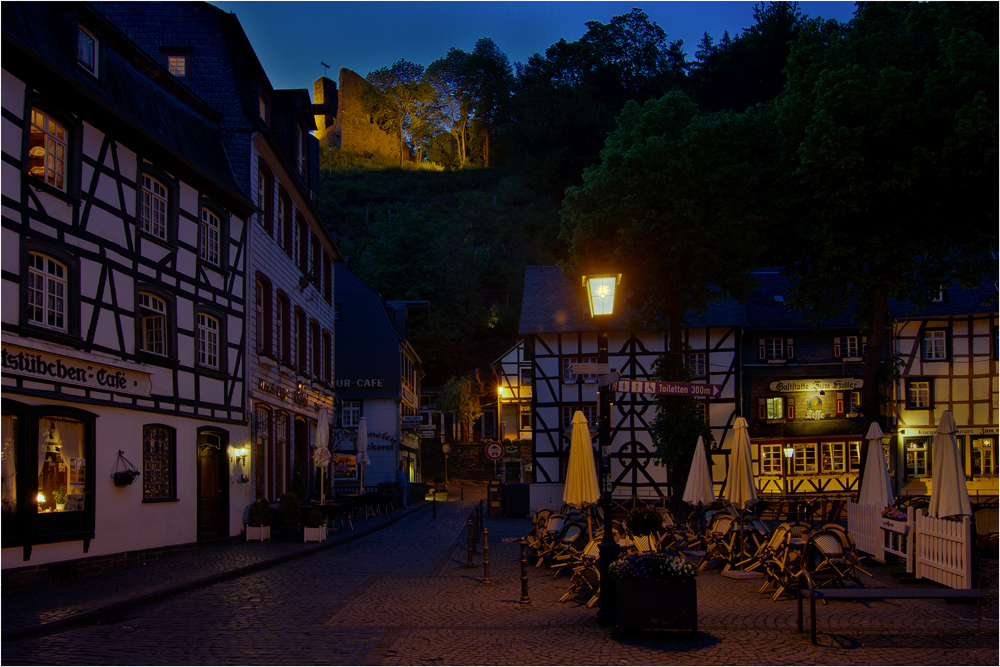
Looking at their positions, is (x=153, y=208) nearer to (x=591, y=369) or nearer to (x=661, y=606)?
(x=591, y=369)

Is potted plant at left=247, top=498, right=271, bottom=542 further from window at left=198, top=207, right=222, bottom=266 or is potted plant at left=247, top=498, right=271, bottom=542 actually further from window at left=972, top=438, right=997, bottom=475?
window at left=972, top=438, right=997, bottom=475

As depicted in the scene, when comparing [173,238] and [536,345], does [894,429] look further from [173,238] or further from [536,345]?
[173,238]

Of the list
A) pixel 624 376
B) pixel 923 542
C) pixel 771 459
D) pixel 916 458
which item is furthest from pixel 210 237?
pixel 916 458

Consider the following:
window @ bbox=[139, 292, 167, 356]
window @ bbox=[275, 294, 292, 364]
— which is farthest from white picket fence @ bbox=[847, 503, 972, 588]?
window @ bbox=[275, 294, 292, 364]

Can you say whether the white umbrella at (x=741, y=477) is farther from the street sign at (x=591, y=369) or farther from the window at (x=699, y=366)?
the window at (x=699, y=366)

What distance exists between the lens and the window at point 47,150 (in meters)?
14.2

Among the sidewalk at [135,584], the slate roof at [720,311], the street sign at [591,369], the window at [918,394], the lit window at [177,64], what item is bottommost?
the sidewalk at [135,584]

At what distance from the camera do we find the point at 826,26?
29.4m

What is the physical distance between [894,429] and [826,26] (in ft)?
50.5

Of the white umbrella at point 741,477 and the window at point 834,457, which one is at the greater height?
the white umbrella at point 741,477

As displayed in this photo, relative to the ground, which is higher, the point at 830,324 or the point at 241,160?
the point at 241,160

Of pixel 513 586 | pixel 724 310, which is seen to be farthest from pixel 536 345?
pixel 513 586

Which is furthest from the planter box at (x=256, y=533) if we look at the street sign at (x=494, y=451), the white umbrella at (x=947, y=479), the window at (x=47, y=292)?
the white umbrella at (x=947, y=479)

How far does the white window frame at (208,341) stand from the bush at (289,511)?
334cm
